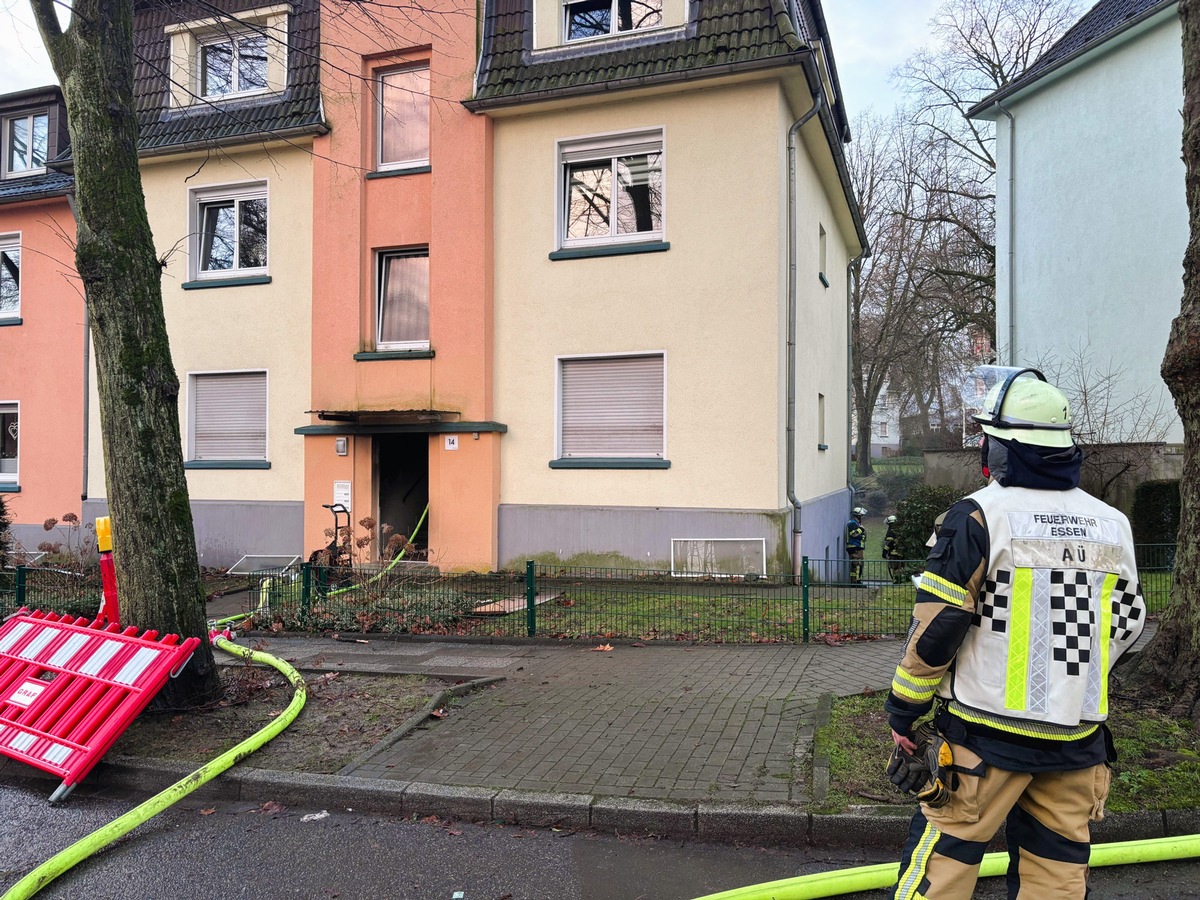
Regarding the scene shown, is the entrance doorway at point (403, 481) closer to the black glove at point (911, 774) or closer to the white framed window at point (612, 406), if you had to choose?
the white framed window at point (612, 406)

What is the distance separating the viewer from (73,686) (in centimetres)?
529

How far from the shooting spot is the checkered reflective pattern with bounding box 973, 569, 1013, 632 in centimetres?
259

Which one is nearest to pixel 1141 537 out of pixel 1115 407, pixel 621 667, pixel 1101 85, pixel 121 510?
pixel 1115 407

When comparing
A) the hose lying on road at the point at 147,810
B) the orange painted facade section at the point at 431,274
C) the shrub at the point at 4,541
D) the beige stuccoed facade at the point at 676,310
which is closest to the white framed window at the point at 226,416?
the orange painted facade section at the point at 431,274

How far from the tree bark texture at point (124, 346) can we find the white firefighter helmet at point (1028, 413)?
5.17 m

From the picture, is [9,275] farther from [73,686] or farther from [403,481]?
[73,686]

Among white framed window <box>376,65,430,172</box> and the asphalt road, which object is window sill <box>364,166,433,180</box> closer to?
white framed window <box>376,65,430,172</box>

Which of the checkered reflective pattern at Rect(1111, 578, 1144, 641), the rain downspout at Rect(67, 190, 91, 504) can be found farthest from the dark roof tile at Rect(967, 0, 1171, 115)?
the rain downspout at Rect(67, 190, 91, 504)

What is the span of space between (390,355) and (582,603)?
235 inches

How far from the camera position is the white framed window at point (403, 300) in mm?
13484

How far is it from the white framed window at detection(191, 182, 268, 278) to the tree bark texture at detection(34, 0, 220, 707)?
879 centimetres

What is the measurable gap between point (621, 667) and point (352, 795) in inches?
114

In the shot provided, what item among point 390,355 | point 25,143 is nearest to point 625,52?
point 390,355

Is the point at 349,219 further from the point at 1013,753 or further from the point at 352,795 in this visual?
the point at 1013,753
